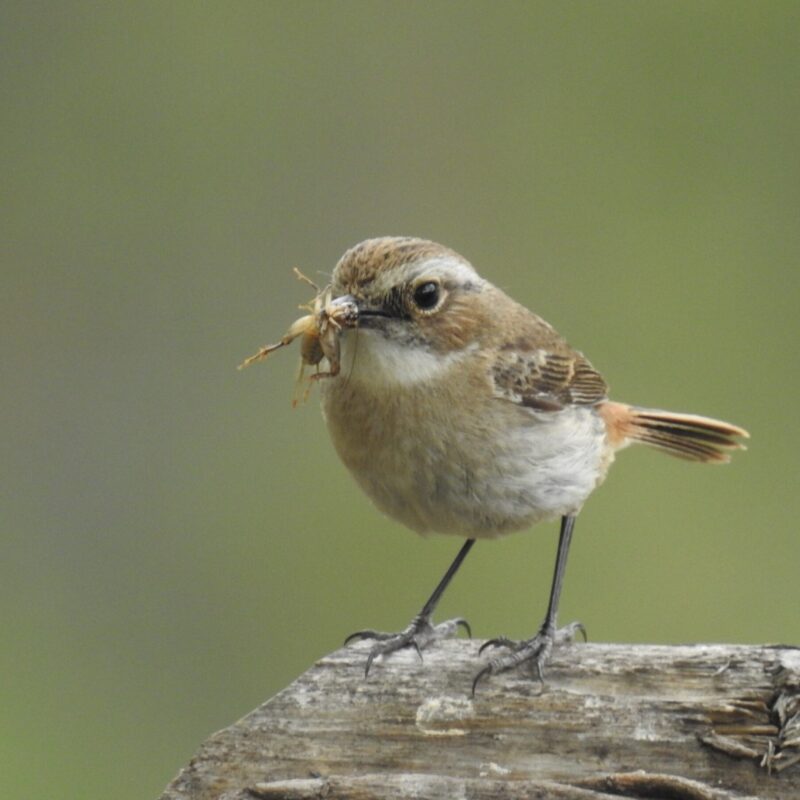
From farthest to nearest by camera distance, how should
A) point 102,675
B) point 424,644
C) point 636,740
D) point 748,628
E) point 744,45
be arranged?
point 744,45 < point 102,675 < point 748,628 < point 424,644 < point 636,740

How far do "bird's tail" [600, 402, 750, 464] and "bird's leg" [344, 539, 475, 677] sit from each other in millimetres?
764

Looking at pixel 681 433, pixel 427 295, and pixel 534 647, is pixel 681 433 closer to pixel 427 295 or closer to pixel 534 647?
pixel 427 295

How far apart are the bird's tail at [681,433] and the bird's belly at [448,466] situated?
892 mm

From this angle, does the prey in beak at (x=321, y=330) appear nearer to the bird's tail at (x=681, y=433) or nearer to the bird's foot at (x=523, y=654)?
the bird's foot at (x=523, y=654)

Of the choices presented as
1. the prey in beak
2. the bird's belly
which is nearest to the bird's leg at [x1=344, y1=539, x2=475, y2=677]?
the bird's belly

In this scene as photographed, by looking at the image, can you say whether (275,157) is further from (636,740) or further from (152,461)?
(636,740)

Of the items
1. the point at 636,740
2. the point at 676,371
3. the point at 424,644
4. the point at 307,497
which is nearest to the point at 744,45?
the point at 676,371

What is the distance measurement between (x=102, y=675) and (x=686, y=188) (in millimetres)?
3294

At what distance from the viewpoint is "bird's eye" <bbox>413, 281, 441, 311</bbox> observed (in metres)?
5.01

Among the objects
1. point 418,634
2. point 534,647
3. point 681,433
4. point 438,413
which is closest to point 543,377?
point 438,413

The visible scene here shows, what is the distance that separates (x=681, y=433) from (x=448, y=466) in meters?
1.42

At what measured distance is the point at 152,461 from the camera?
7965 millimetres

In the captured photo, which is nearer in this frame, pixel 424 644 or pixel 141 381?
pixel 424 644

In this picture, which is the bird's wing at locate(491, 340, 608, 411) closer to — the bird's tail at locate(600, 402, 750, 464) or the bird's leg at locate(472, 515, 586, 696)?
the bird's tail at locate(600, 402, 750, 464)
